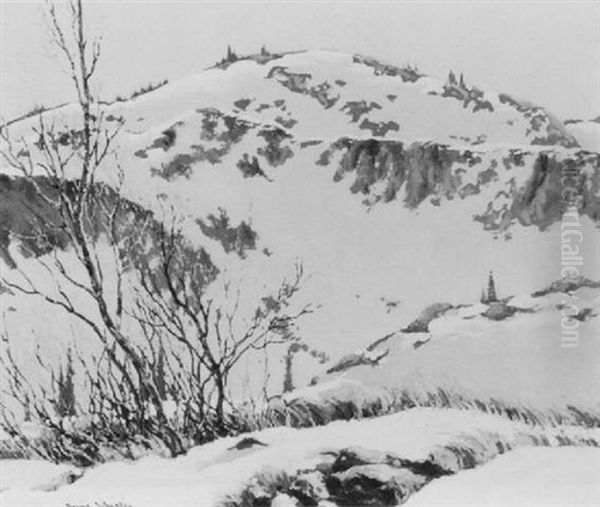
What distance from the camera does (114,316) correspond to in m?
1.89

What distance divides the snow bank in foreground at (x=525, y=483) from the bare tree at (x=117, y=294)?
1.51 ft

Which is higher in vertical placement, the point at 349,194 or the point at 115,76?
the point at 115,76

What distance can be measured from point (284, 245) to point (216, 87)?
347 mm

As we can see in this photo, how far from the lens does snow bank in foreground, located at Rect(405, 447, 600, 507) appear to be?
183 centimetres

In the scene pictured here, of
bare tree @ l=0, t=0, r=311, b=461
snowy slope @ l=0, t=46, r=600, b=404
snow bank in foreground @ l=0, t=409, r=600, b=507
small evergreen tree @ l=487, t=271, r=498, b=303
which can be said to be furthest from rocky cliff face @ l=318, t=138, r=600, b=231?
snow bank in foreground @ l=0, t=409, r=600, b=507

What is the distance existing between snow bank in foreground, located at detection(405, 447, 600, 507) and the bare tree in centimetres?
46

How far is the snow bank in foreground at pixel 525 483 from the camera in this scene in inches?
71.9

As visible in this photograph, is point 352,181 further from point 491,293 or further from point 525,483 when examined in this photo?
point 525,483

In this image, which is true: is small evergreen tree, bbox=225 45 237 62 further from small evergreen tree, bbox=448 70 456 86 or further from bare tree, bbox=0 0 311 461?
small evergreen tree, bbox=448 70 456 86

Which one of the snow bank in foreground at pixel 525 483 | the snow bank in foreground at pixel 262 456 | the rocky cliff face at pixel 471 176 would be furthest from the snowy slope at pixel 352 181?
the snow bank in foreground at pixel 525 483

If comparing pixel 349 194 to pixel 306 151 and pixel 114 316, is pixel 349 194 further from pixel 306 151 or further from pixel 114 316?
pixel 114 316

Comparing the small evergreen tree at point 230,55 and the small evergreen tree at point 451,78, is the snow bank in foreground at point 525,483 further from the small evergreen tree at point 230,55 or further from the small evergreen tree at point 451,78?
the small evergreen tree at point 230,55

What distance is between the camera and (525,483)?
1.83 meters

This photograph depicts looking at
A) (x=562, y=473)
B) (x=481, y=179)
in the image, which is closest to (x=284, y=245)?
(x=481, y=179)
